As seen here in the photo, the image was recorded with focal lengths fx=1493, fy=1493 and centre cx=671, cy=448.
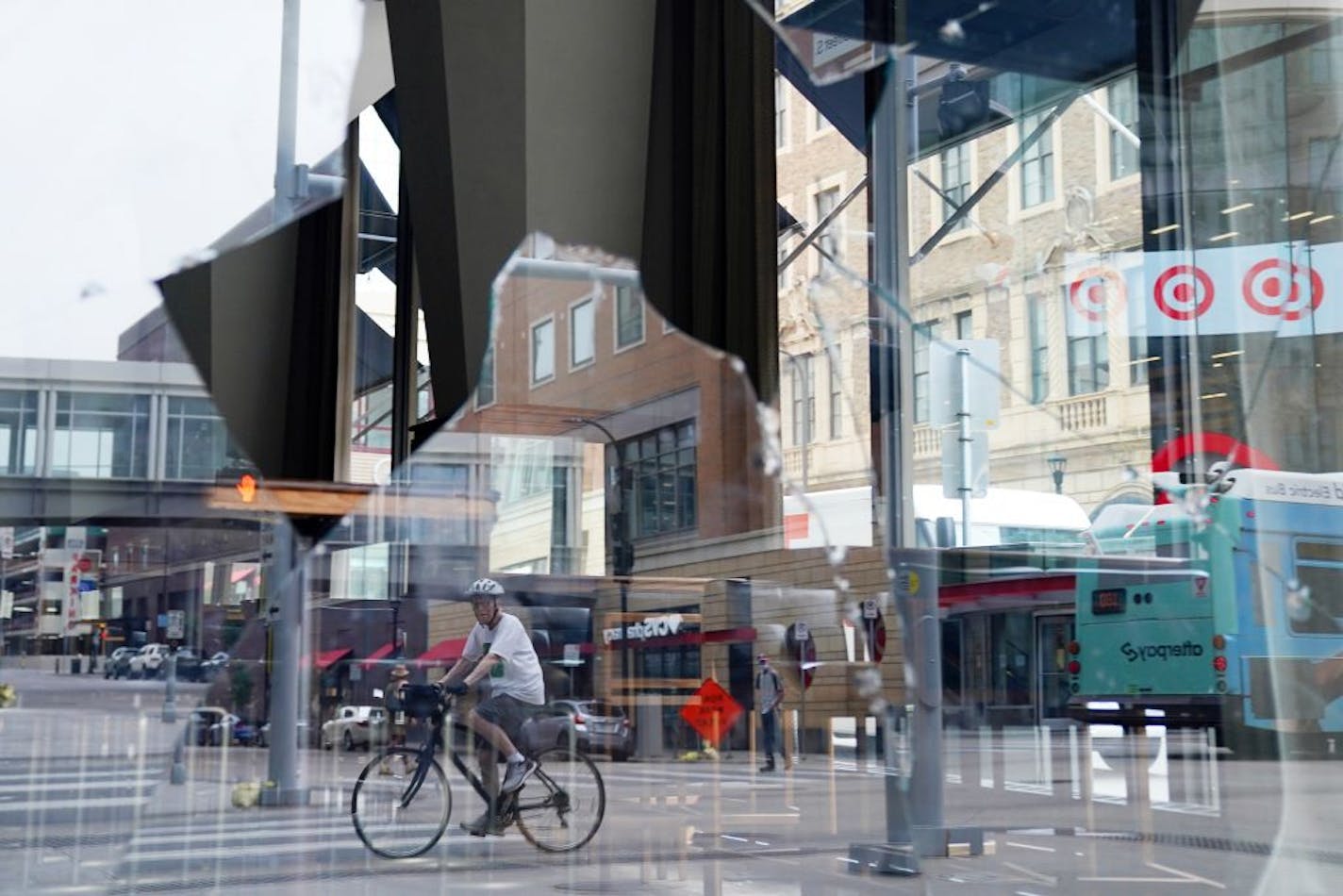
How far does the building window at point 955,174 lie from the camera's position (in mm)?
3744

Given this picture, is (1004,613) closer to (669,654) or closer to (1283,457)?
(669,654)

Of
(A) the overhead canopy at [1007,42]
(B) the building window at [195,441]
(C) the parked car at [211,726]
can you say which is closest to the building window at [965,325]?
(A) the overhead canopy at [1007,42]

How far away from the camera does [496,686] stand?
10.1 ft

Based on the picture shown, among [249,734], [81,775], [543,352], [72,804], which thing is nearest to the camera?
[543,352]

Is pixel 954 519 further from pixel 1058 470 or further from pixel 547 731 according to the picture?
pixel 547 731

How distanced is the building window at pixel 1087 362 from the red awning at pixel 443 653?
2146 mm

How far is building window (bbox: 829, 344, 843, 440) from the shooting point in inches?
198

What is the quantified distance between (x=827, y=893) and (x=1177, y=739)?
3.12m

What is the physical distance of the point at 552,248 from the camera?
4.42m

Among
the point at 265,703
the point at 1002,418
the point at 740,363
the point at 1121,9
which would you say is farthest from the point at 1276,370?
the point at 265,703

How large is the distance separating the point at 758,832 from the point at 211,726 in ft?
15.5

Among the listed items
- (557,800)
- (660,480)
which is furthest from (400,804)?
(660,480)

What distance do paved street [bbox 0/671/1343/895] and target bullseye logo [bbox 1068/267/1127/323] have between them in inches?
33.5

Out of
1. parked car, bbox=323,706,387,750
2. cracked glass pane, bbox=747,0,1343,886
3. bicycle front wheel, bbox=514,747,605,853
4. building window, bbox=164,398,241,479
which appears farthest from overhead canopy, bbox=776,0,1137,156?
parked car, bbox=323,706,387,750
